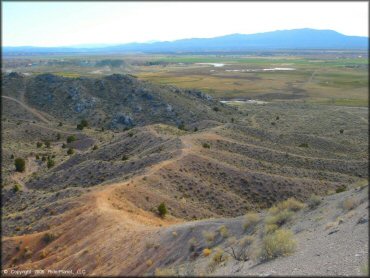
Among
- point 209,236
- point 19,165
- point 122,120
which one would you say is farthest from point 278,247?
point 122,120

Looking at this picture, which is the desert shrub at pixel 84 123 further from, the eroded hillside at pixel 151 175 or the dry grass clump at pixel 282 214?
the dry grass clump at pixel 282 214

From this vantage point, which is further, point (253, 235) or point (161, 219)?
point (161, 219)

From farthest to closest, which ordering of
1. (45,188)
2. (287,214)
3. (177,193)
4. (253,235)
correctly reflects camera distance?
(45,188) → (177,193) → (287,214) → (253,235)

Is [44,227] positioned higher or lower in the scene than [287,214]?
lower

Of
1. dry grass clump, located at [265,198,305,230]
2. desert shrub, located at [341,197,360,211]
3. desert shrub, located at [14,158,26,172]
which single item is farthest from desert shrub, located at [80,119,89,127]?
desert shrub, located at [341,197,360,211]

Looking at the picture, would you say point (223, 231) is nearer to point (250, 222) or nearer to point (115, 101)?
point (250, 222)

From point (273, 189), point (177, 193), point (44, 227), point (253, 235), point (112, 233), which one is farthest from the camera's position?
point (273, 189)

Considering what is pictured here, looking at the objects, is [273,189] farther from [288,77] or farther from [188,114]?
[288,77]

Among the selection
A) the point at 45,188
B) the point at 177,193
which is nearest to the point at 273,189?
the point at 177,193

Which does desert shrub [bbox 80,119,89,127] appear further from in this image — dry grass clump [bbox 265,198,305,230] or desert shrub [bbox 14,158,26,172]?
dry grass clump [bbox 265,198,305,230]
